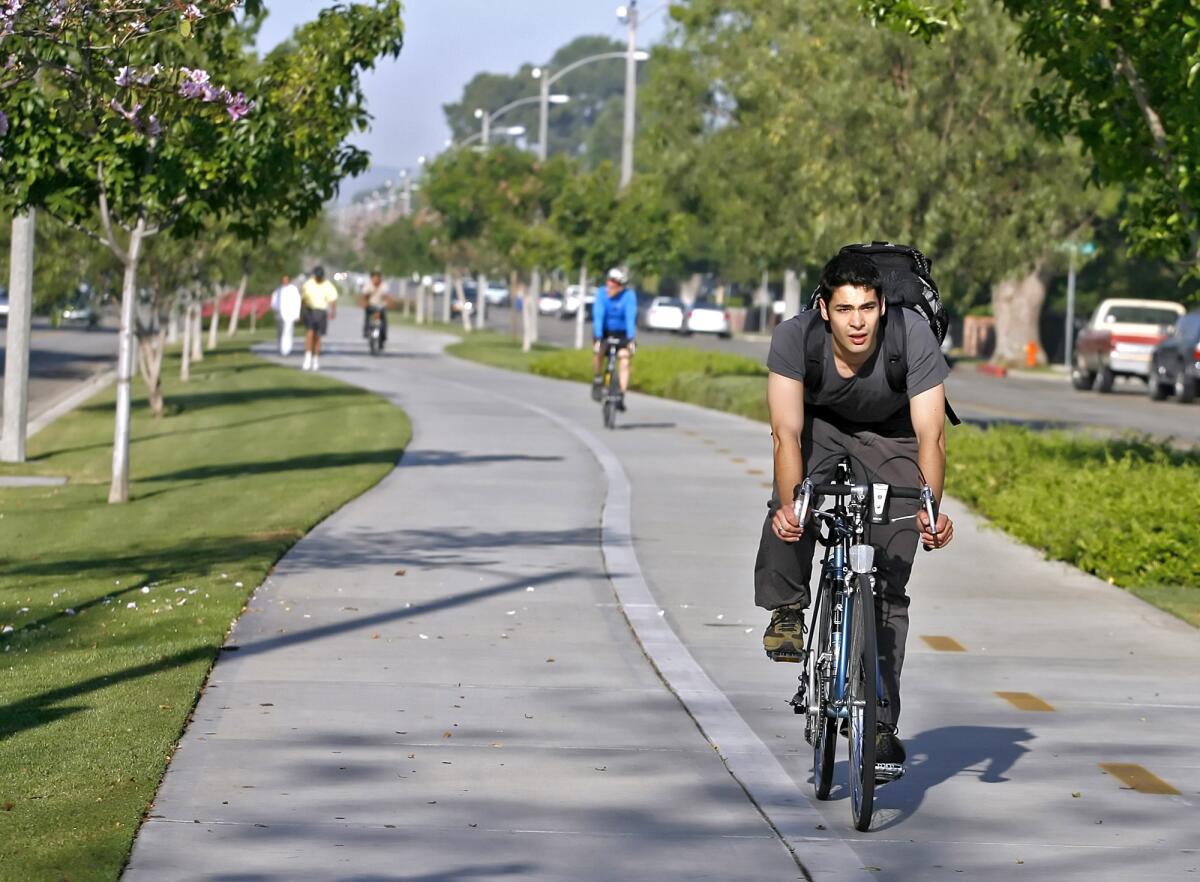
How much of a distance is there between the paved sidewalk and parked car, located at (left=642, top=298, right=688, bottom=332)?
214 feet

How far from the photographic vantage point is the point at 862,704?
253 inches

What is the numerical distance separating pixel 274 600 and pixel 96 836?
499cm

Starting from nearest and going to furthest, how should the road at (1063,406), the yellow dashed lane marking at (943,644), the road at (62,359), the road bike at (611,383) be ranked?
the yellow dashed lane marking at (943,644) → the road bike at (611,383) → the road at (1063,406) → the road at (62,359)

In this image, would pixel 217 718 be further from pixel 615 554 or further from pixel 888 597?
pixel 615 554

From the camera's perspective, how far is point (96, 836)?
599 cm

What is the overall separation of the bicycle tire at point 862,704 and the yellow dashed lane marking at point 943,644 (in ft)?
12.3

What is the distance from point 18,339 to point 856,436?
53.6 feet

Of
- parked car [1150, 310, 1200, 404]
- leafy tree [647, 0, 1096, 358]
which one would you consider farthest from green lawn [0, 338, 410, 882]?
parked car [1150, 310, 1200, 404]

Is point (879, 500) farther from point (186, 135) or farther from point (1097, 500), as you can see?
point (186, 135)

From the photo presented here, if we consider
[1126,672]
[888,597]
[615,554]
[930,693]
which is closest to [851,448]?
[888,597]

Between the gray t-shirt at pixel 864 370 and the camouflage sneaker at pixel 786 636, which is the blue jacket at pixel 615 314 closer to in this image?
the camouflage sneaker at pixel 786 636

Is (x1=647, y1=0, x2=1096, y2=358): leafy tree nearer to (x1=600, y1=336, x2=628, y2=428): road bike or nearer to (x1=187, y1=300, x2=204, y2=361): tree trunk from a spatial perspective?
(x1=600, y1=336, x2=628, y2=428): road bike

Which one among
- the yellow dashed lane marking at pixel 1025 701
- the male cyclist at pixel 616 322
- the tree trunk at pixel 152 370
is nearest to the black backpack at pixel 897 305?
the yellow dashed lane marking at pixel 1025 701

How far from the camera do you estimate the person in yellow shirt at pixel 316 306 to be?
3778 centimetres
